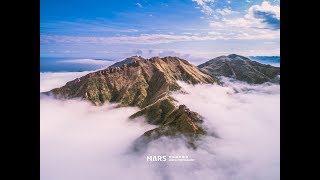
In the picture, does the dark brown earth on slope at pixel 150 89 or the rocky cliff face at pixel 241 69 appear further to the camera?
the rocky cliff face at pixel 241 69

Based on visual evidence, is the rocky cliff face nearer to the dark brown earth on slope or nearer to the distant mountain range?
the distant mountain range

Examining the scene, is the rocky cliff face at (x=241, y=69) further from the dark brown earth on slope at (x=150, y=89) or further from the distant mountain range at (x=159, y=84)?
the dark brown earth on slope at (x=150, y=89)

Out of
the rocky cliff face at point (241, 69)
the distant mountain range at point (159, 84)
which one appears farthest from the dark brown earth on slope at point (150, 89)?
the rocky cliff face at point (241, 69)

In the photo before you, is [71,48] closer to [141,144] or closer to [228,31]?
[141,144]

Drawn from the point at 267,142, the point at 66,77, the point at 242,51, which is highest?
the point at 242,51

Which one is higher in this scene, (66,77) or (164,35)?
(164,35)

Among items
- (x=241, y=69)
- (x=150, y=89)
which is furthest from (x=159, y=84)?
(x=241, y=69)
